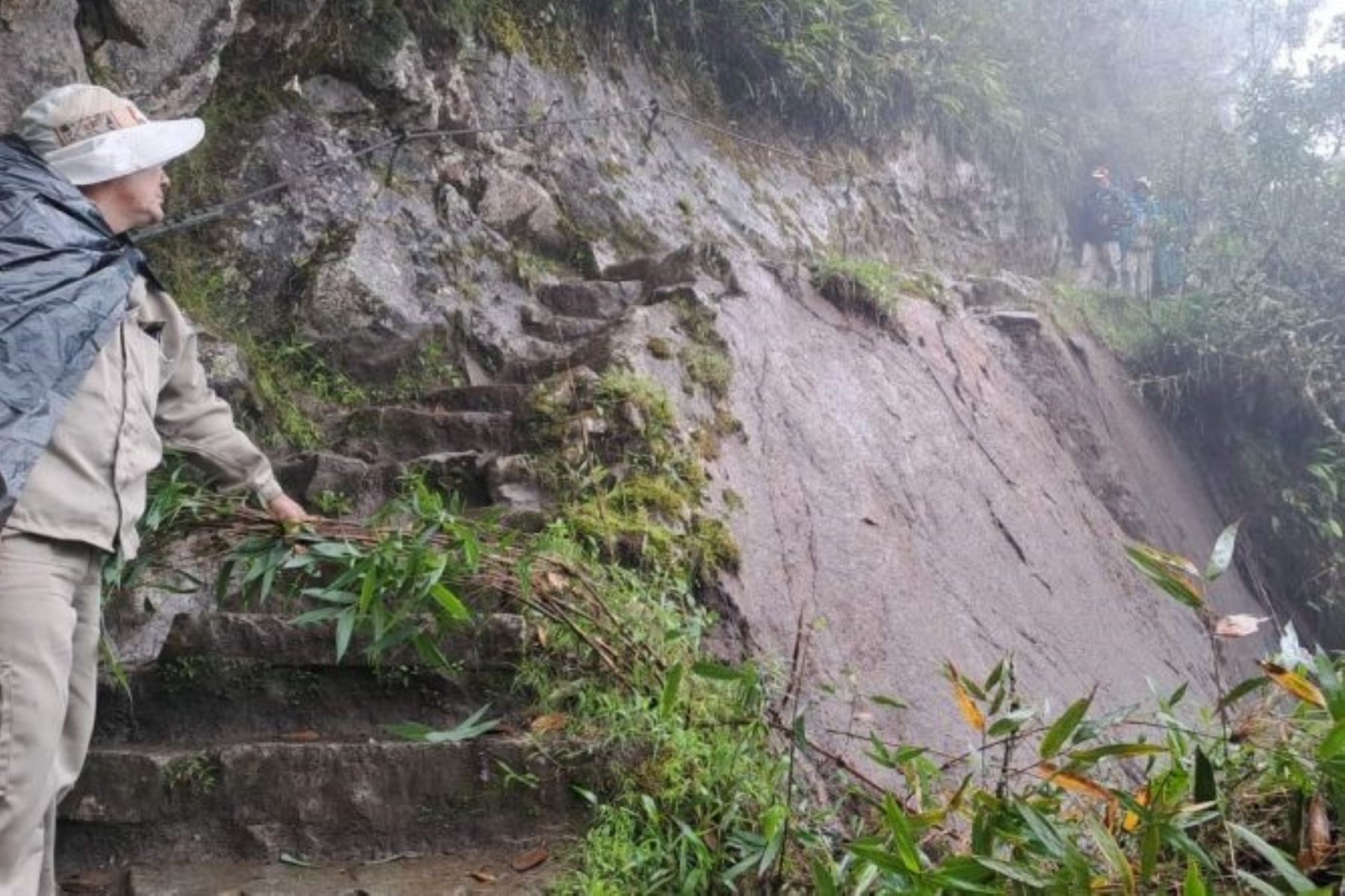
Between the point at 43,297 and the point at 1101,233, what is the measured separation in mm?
13613

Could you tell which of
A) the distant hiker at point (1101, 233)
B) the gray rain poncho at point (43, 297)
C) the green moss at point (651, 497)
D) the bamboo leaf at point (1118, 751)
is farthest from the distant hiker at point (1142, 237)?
the gray rain poncho at point (43, 297)

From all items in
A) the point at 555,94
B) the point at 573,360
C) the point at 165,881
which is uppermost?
the point at 555,94

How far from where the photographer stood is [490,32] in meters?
8.42

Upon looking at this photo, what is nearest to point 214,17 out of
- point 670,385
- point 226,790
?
point 670,385

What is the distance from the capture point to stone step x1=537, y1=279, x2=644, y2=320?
7.27 metres

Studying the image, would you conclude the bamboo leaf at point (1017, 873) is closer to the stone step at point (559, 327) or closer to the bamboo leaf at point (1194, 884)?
the bamboo leaf at point (1194, 884)

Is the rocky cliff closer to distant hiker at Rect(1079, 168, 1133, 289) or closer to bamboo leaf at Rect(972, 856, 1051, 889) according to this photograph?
bamboo leaf at Rect(972, 856, 1051, 889)

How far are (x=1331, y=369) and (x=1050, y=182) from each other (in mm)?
5088

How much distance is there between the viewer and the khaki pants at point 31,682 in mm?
2449

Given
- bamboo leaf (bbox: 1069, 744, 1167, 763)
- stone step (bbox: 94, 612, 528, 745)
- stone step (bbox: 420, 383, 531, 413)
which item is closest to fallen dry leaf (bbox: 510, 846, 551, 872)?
stone step (bbox: 94, 612, 528, 745)

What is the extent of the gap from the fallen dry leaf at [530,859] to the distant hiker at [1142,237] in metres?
11.3

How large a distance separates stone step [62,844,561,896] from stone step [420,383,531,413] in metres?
2.58

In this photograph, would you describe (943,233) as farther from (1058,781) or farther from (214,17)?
(1058,781)

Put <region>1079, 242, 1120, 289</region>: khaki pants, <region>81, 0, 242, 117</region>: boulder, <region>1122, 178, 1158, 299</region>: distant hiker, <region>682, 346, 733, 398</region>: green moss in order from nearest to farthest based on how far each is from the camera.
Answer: <region>81, 0, 242, 117</region>: boulder < <region>682, 346, 733, 398</region>: green moss < <region>1122, 178, 1158, 299</region>: distant hiker < <region>1079, 242, 1120, 289</region>: khaki pants
